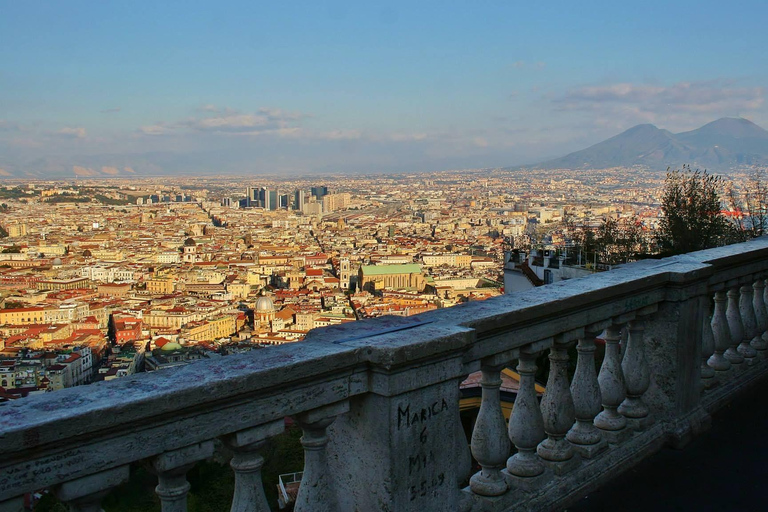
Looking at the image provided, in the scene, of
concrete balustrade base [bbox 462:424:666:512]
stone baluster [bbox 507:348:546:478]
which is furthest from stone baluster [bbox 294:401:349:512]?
stone baluster [bbox 507:348:546:478]

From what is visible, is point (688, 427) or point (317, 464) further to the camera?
point (688, 427)

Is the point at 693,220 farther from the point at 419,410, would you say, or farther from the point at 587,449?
the point at 419,410

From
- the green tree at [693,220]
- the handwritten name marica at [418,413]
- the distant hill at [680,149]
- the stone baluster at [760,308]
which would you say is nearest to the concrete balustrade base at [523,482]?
the handwritten name marica at [418,413]

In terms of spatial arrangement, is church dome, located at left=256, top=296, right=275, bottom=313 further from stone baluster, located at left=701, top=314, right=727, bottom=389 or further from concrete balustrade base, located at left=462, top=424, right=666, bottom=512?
concrete balustrade base, located at left=462, top=424, right=666, bottom=512

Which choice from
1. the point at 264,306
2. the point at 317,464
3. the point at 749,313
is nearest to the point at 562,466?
the point at 317,464

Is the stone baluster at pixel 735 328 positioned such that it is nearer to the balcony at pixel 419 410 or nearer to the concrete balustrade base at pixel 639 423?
the balcony at pixel 419 410

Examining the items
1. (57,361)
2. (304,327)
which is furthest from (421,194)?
(57,361)
